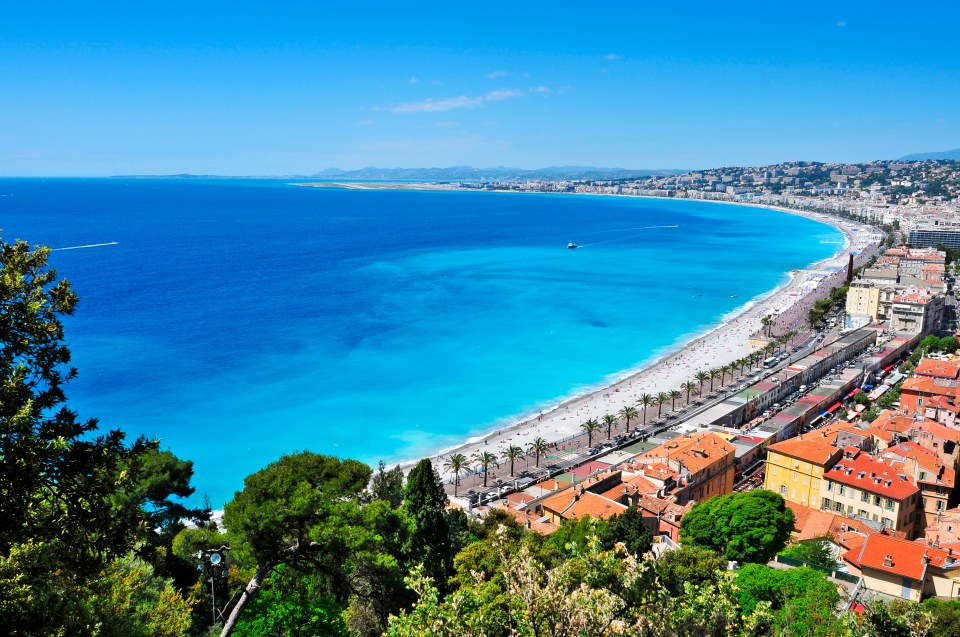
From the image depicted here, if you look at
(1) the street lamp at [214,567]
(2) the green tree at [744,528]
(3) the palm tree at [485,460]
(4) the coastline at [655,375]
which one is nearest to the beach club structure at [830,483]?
(3) the palm tree at [485,460]

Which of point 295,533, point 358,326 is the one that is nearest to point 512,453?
point 295,533

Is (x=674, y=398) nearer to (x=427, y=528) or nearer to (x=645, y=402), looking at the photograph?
(x=645, y=402)

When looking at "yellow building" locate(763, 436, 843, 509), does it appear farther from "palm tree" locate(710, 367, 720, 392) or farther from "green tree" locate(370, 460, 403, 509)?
"palm tree" locate(710, 367, 720, 392)

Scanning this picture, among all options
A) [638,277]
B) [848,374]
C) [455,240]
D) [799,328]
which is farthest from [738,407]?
[455,240]

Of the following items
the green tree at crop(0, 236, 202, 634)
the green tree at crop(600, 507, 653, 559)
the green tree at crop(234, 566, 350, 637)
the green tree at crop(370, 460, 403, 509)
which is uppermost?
the green tree at crop(0, 236, 202, 634)

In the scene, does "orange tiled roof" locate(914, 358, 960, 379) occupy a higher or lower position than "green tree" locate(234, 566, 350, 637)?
lower

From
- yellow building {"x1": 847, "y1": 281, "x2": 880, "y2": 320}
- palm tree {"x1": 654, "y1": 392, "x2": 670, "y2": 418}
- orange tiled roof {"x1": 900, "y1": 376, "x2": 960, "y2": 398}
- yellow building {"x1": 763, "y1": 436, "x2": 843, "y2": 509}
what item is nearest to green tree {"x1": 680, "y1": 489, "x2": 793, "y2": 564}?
yellow building {"x1": 763, "y1": 436, "x2": 843, "y2": 509}

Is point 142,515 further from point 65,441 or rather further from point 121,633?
point 121,633
